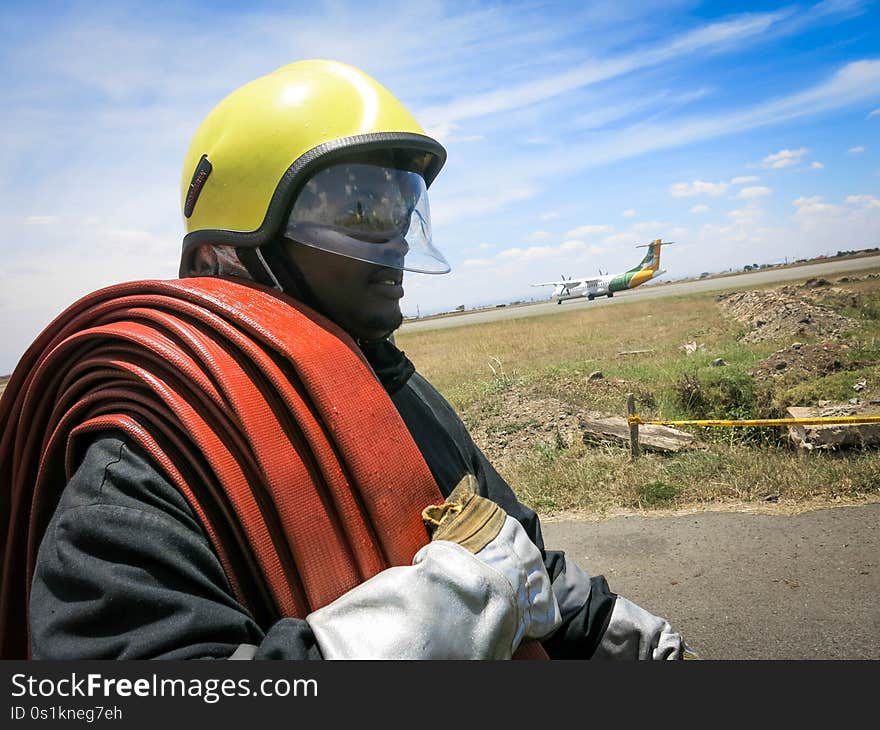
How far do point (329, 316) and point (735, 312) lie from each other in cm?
2705

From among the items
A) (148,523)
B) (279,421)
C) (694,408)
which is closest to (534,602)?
(279,421)

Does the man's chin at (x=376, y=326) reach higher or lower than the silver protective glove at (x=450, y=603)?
higher

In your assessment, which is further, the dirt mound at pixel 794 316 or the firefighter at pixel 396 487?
the dirt mound at pixel 794 316

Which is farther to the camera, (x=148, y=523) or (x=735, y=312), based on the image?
(x=735, y=312)

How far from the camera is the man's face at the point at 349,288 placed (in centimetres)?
174

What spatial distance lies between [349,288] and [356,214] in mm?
194

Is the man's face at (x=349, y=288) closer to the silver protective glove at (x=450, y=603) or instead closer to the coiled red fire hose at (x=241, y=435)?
the coiled red fire hose at (x=241, y=435)

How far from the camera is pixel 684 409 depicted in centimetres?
838

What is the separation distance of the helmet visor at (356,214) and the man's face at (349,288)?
0.03 meters

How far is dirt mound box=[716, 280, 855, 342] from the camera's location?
55.2ft

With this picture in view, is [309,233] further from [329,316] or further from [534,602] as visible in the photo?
[534,602]

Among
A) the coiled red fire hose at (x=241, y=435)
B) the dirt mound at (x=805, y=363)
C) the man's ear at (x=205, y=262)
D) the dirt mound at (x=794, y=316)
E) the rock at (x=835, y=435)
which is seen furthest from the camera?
the dirt mound at (x=794, y=316)

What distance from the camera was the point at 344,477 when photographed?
4.28 feet

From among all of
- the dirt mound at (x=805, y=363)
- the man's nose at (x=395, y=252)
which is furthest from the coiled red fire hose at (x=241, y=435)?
the dirt mound at (x=805, y=363)
